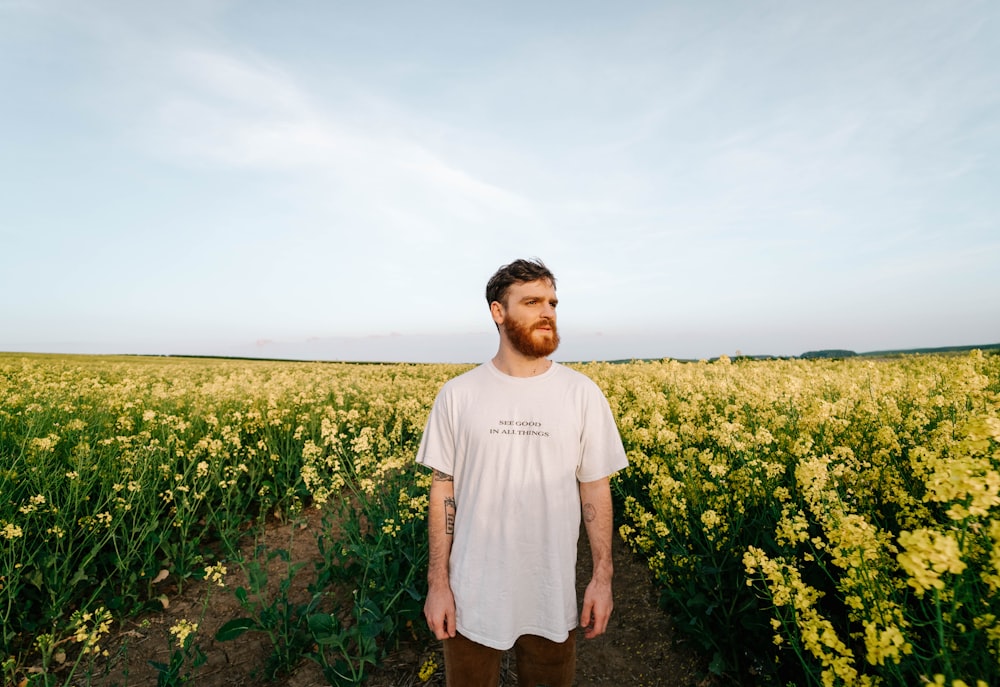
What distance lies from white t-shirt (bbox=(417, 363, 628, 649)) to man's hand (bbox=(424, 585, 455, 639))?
0.13 ft

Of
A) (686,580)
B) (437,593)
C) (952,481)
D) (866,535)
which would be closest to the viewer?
(952,481)

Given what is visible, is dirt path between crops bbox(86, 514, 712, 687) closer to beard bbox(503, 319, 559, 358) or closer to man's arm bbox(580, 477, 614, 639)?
man's arm bbox(580, 477, 614, 639)

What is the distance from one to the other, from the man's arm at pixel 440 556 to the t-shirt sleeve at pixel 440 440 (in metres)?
0.07

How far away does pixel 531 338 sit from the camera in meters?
2.43

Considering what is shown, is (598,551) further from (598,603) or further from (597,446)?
(597,446)

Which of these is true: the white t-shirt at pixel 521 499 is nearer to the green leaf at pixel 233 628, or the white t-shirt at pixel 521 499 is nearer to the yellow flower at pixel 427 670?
the yellow flower at pixel 427 670

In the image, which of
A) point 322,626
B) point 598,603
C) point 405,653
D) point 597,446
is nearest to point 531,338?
point 597,446

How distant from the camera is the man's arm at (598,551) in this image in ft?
7.98

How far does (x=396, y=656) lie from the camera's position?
3.90 meters

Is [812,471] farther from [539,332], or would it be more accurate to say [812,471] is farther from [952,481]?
[539,332]

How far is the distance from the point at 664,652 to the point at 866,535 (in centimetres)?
238

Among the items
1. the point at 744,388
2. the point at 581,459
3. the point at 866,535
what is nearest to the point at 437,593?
the point at 581,459

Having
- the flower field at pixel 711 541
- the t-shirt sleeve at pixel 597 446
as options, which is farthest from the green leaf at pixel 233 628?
the t-shirt sleeve at pixel 597 446

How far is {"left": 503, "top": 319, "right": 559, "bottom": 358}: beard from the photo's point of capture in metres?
2.42
